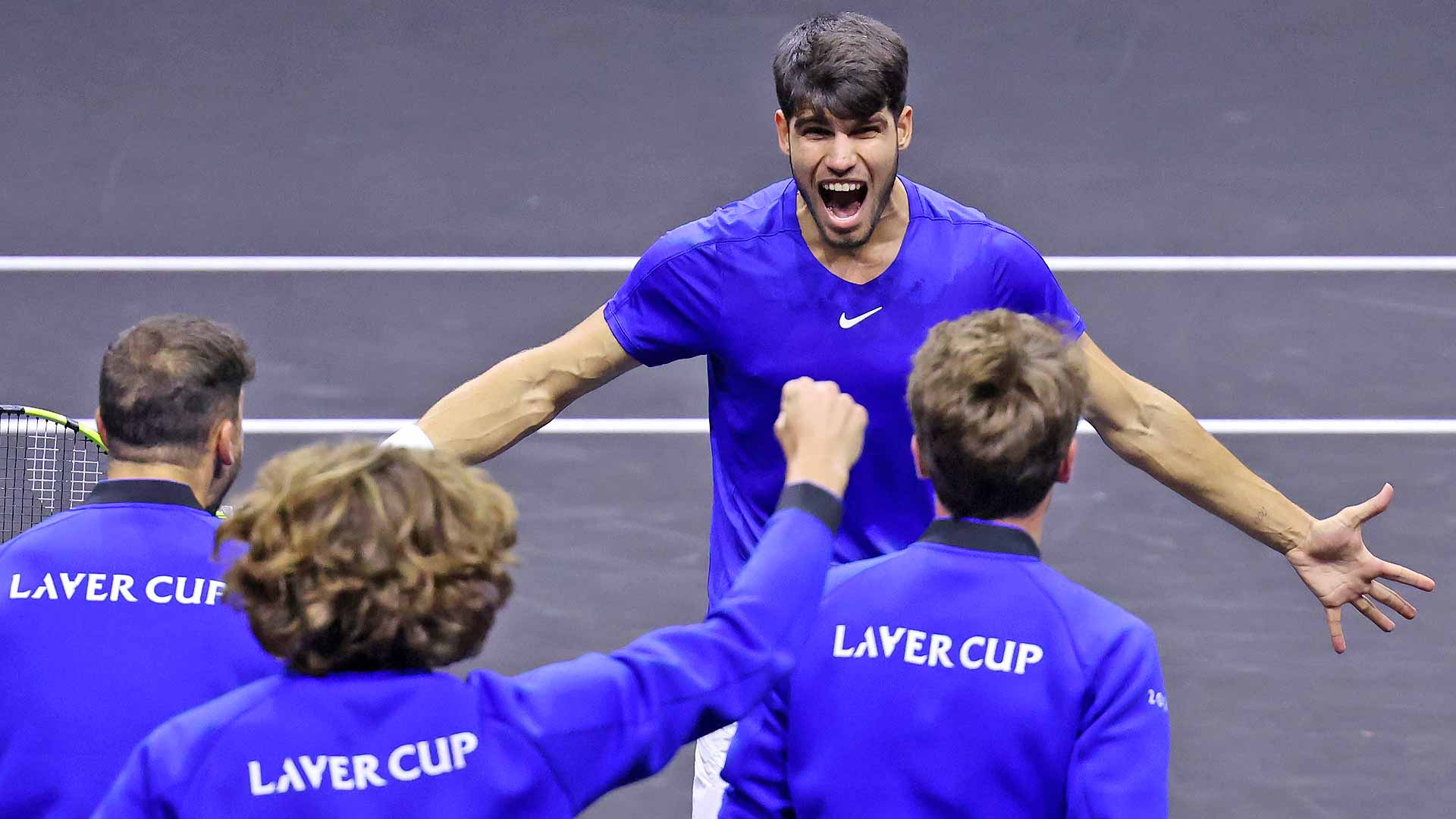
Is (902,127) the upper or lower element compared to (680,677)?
upper

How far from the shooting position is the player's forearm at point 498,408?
4.79m

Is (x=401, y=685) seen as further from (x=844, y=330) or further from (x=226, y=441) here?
(x=844, y=330)

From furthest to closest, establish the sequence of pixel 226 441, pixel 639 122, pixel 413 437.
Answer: pixel 639 122
pixel 413 437
pixel 226 441

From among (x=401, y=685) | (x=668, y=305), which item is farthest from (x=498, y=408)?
(x=401, y=685)

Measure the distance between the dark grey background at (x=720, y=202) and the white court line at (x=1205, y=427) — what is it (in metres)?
0.07

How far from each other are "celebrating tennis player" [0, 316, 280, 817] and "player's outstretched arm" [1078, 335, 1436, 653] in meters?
2.37

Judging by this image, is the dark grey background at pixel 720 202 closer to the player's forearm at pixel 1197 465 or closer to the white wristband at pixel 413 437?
the player's forearm at pixel 1197 465

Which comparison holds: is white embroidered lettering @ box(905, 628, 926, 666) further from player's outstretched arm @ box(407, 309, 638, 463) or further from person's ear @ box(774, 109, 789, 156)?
person's ear @ box(774, 109, 789, 156)

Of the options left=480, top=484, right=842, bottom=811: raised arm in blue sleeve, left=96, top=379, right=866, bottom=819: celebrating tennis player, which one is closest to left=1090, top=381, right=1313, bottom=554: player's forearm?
left=480, top=484, right=842, bottom=811: raised arm in blue sleeve

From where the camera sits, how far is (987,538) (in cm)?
334

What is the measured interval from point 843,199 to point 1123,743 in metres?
2.01

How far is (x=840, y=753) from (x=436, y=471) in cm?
93

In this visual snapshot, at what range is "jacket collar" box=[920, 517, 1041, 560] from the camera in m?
3.34

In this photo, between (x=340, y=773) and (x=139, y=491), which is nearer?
(x=340, y=773)
